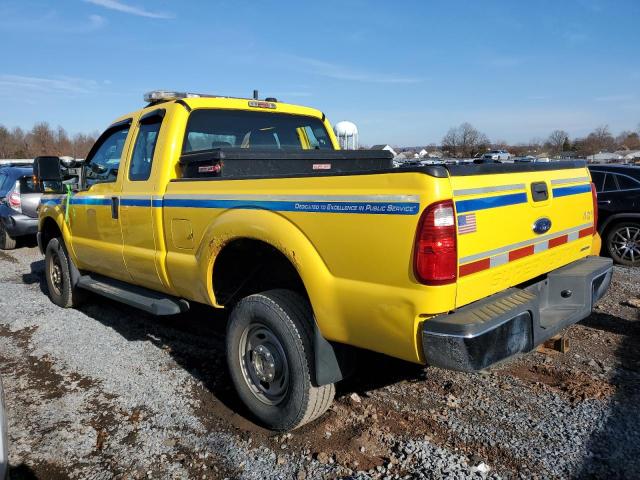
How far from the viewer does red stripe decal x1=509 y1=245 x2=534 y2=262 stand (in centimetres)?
280

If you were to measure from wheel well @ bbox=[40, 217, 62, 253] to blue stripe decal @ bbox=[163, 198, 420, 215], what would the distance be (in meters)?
3.39

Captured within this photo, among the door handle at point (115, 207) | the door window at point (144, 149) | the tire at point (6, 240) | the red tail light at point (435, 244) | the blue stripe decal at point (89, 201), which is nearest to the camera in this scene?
the red tail light at point (435, 244)

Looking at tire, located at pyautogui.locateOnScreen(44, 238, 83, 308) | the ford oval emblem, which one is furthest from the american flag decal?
tire, located at pyautogui.locateOnScreen(44, 238, 83, 308)

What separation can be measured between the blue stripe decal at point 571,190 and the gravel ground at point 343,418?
1366 millimetres

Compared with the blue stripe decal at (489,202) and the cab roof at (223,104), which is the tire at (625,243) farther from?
the blue stripe decal at (489,202)

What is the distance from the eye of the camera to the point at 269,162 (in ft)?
12.9

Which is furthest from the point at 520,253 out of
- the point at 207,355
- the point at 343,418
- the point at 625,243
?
the point at 625,243

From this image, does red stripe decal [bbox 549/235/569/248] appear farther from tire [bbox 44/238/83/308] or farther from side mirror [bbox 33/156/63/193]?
tire [bbox 44/238/83/308]

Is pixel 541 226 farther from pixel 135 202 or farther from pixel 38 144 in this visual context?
pixel 38 144

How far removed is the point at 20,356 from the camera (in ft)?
15.7

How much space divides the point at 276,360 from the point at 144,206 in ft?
5.82

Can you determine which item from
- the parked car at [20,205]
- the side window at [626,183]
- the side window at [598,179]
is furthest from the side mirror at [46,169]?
the side window at [626,183]

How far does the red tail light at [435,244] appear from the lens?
234 cm

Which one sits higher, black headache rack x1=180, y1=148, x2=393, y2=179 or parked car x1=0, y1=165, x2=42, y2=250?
black headache rack x1=180, y1=148, x2=393, y2=179
